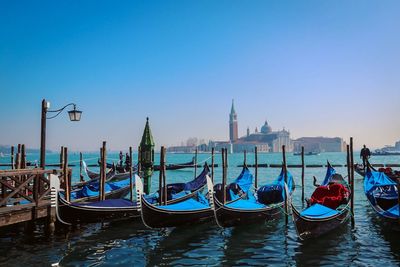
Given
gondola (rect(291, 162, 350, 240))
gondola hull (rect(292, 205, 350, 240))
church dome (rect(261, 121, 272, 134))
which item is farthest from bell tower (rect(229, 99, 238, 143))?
gondola hull (rect(292, 205, 350, 240))

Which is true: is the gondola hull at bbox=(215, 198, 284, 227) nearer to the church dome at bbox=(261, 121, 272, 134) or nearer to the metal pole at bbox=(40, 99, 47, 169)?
the metal pole at bbox=(40, 99, 47, 169)

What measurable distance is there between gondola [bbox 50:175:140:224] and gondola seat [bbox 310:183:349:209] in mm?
4868

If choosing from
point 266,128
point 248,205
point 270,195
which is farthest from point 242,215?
point 266,128

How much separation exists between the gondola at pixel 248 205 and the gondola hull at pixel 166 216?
718mm

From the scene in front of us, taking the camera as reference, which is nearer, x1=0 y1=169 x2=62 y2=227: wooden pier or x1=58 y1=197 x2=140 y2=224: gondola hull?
x1=0 y1=169 x2=62 y2=227: wooden pier

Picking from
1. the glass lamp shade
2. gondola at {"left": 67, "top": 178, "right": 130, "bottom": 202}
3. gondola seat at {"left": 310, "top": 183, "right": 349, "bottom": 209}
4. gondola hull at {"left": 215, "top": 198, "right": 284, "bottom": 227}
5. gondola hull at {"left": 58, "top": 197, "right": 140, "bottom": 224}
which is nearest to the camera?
gondola hull at {"left": 58, "top": 197, "right": 140, "bottom": 224}

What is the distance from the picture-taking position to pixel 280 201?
1099 centimetres

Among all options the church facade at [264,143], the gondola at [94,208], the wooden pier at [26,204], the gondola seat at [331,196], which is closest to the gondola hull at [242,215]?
the gondola seat at [331,196]

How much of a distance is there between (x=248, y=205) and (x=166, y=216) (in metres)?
2.26

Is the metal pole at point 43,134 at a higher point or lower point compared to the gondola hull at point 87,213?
higher

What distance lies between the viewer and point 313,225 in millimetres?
7742

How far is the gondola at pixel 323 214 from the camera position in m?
7.54

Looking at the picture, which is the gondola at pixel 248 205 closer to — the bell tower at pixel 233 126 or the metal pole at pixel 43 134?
the metal pole at pixel 43 134

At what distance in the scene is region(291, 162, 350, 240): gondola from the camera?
7543mm
